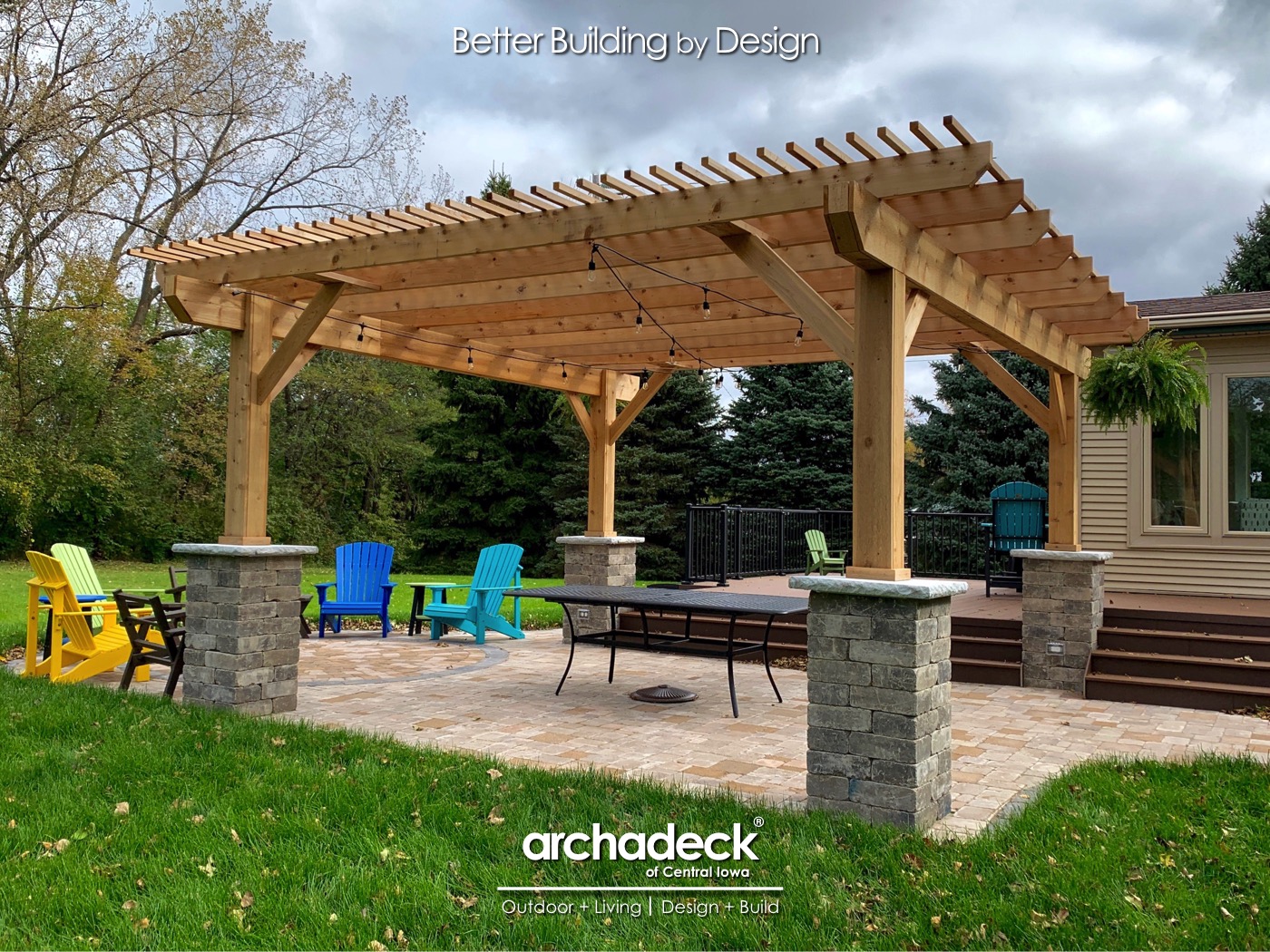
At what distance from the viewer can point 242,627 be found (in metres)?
6.02

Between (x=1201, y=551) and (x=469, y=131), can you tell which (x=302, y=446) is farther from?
(x=1201, y=551)

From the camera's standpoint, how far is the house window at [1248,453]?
945 cm

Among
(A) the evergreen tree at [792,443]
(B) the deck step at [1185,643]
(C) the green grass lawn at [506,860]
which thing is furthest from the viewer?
(A) the evergreen tree at [792,443]

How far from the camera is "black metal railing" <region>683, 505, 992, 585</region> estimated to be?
11.8 m

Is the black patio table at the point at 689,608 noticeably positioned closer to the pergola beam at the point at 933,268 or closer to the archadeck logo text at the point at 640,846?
the pergola beam at the point at 933,268

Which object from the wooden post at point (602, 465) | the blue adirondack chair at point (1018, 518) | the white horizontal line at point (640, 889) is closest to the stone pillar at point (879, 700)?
the white horizontal line at point (640, 889)

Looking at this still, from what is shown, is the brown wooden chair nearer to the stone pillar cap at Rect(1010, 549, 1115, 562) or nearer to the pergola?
the pergola

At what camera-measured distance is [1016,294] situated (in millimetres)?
6164

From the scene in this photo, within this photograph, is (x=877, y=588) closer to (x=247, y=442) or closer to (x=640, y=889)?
(x=640, y=889)

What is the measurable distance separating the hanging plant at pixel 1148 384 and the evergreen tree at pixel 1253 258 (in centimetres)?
1579

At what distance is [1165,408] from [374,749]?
5644 mm

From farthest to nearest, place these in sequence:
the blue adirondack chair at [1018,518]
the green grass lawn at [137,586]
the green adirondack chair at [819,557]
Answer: the green adirondack chair at [819,557] → the green grass lawn at [137,586] → the blue adirondack chair at [1018,518]

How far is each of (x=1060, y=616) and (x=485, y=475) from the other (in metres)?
14.6

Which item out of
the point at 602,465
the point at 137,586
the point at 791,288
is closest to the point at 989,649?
the point at 602,465
